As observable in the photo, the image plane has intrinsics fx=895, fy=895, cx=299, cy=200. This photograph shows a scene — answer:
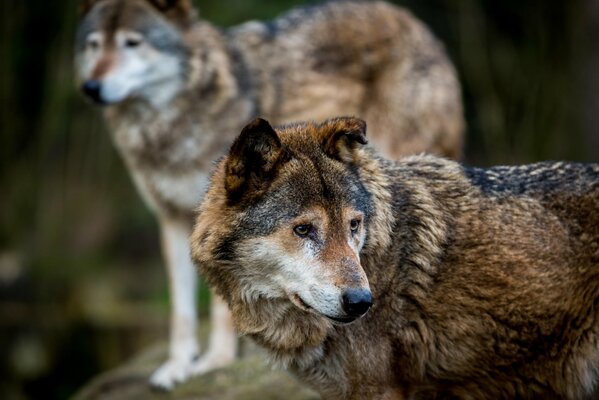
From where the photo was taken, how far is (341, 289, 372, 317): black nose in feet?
13.2

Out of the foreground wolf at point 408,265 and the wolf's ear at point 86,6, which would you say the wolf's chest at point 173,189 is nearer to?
the wolf's ear at point 86,6

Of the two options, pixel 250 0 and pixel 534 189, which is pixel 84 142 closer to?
pixel 250 0

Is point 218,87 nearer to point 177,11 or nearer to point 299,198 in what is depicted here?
point 177,11

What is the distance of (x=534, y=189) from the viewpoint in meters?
4.87

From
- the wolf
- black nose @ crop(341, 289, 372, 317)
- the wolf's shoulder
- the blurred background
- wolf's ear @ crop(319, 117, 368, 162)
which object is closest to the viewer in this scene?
black nose @ crop(341, 289, 372, 317)

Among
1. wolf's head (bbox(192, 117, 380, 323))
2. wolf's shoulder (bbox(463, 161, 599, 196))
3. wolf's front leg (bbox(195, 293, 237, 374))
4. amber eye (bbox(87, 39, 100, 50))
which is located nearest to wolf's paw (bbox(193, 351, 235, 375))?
wolf's front leg (bbox(195, 293, 237, 374))

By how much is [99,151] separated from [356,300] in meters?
9.97

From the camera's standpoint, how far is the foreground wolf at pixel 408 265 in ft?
14.3

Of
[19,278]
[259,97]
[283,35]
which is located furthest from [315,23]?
[19,278]

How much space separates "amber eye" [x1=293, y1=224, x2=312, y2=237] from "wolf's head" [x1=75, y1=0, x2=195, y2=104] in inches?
146

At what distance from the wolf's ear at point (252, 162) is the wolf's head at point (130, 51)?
3.42 meters

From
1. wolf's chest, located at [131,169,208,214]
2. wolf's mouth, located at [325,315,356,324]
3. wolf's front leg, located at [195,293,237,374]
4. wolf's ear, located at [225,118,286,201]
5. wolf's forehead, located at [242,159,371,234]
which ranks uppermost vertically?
wolf's ear, located at [225,118,286,201]

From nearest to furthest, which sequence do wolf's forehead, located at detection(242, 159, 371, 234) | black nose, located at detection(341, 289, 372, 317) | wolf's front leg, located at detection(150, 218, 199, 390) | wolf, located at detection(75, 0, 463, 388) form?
black nose, located at detection(341, 289, 372, 317) → wolf's forehead, located at detection(242, 159, 371, 234) → wolf's front leg, located at detection(150, 218, 199, 390) → wolf, located at detection(75, 0, 463, 388)

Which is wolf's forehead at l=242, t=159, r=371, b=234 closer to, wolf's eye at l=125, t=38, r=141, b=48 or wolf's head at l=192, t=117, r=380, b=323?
wolf's head at l=192, t=117, r=380, b=323
